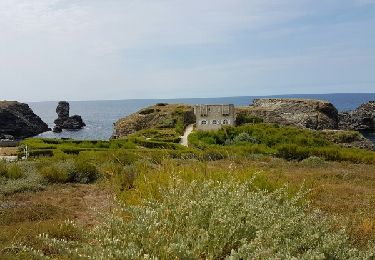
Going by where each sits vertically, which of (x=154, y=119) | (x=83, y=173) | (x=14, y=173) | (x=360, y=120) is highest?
(x=14, y=173)

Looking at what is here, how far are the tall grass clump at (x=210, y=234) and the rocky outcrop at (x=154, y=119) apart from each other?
163 ft

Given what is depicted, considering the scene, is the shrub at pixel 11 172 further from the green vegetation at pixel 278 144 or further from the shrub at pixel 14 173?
the green vegetation at pixel 278 144

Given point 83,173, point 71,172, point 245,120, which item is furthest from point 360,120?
point 71,172

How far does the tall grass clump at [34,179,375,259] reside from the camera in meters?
3.69

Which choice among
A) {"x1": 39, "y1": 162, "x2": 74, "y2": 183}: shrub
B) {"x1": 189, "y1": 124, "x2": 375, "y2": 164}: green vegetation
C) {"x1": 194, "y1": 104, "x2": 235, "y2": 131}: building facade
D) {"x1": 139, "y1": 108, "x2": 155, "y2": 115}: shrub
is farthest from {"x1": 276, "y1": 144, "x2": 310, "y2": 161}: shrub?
{"x1": 139, "y1": 108, "x2": 155, "y2": 115}: shrub

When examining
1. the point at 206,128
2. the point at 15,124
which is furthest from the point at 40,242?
the point at 15,124

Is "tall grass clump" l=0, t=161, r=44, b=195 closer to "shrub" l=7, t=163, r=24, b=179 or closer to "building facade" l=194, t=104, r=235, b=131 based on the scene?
"shrub" l=7, t=163, r=24, b=179

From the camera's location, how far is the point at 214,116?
49.2 metres

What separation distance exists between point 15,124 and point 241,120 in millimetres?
63162

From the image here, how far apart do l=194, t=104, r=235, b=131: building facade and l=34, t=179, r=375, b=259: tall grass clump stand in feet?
142

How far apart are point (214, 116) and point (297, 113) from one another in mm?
24239

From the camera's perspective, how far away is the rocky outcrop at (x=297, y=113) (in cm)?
6338

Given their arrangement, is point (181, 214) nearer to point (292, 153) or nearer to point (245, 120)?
point (292, 153)

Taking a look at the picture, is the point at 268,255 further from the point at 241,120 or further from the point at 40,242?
the point at 241,120
